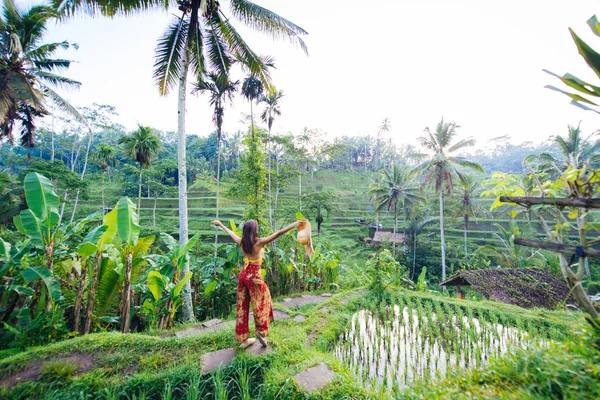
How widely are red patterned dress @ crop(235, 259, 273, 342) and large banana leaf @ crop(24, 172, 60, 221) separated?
2598 millimetres

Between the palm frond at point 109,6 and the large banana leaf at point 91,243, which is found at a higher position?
the palm frond at point 109,6

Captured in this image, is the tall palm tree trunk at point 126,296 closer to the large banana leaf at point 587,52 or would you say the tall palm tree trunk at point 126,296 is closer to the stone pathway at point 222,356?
the stone pathway at point 222,356

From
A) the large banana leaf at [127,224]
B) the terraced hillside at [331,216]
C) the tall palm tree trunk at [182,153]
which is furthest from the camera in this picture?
the terraced hillside at [331,216]

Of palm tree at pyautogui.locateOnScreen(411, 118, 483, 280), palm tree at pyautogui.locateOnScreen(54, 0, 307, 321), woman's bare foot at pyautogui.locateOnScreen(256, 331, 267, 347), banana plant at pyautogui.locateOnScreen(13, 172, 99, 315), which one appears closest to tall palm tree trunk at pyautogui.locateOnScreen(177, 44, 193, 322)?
palm tree at pyautogui.locateOnScreen(54, 0, 307, 321)

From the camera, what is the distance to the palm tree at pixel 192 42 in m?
4.79

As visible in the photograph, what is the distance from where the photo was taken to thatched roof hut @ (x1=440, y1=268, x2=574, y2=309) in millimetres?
5961

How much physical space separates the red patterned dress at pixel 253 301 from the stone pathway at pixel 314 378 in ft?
2.42

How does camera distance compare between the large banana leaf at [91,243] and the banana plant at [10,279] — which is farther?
the large banana leaf at [91,243]

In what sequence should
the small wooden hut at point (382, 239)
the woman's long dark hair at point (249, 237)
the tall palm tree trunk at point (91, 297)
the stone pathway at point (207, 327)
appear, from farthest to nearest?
1. the small wooden hut at point (382, 239)
2. the stone pathway at point (207, 327)
3. the tall palm tree trunk at point (91, 297)
4. the woman's long dark hair at point (249, 237)

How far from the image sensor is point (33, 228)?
302cm

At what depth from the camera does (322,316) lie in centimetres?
424

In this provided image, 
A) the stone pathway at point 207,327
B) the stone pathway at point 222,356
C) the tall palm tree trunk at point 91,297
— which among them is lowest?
the stone pathway at point 207,327

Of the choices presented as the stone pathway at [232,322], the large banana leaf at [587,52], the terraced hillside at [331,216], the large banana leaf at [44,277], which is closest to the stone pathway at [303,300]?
the stone pathway at [232,322]

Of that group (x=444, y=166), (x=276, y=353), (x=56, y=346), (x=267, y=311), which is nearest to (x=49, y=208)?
(x=56, y=346)
